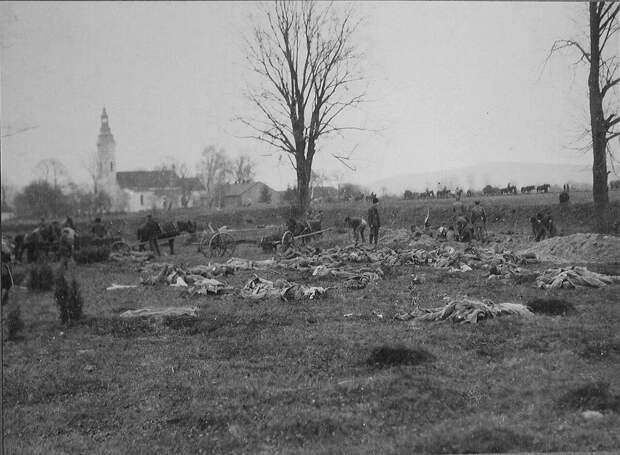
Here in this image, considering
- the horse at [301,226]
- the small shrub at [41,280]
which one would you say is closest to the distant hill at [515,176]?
the small shrub at [41,280]

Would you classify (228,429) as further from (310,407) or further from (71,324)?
(71,324)

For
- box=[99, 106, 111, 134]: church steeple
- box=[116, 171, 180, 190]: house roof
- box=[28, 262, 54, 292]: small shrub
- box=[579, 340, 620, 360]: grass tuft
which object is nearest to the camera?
box=[579, 340, 620, 360]: grass tuft

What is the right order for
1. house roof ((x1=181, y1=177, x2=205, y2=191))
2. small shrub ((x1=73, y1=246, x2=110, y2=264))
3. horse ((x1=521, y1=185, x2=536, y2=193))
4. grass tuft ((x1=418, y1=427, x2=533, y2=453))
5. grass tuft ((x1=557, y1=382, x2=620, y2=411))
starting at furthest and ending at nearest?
house roof ((x1=181, y1=177, x2=205, y2=191)) < small shrub ((x1=73, y1=246, x2=110, y2=264)) < horse ((x1=521, y1=185, x2=536, y2=193)) < grass tuft ((x1=557, y1=382, x2=620, y2=411)) < grass tuft ((x1=418, y1=427, x2=533, y2=453))

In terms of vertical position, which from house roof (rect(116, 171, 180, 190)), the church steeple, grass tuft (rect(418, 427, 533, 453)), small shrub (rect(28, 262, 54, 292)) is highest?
the church steeple

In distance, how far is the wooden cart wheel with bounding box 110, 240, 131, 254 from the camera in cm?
1983

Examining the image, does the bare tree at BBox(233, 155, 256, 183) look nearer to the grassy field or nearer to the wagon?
the wagon

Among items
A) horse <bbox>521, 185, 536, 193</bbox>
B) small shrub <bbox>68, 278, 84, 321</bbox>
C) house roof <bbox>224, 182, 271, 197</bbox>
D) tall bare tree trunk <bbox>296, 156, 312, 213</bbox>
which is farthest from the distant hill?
house roof <bbox>224, 182, 271, 197</bbox>

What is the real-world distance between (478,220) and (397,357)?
7.88m

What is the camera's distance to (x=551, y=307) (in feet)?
21.4

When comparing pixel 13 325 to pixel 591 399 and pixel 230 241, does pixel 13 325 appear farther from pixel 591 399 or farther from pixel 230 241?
pixel 230 241

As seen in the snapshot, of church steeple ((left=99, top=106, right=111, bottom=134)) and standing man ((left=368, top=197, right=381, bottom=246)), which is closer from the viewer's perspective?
church steeple ((left=99, top=106, right=111, bottom=134))

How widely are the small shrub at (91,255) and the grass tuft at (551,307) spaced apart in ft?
47.8

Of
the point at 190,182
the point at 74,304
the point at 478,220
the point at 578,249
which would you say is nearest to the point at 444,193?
the point at 578,249

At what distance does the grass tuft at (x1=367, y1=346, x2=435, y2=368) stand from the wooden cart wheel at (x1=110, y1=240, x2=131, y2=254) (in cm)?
1625
